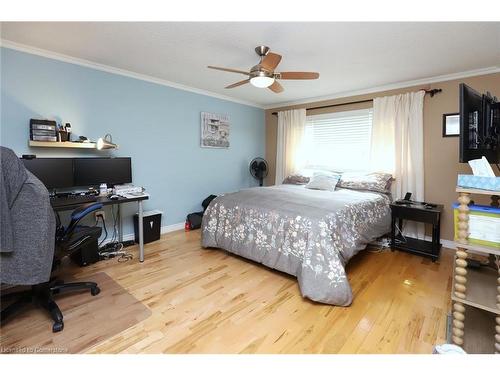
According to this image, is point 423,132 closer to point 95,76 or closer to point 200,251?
point 200,251

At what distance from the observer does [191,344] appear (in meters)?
1.56

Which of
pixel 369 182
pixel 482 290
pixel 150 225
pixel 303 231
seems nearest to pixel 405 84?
pixel 369 182

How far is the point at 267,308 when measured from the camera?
6.40 feet

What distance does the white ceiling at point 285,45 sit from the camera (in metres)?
2.04

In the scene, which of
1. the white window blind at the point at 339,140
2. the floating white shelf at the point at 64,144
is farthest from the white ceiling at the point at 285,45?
the floating white shelf at the point at 64,144

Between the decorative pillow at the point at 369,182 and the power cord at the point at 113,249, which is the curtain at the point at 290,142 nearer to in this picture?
the decorative pillow at the point at 369,182

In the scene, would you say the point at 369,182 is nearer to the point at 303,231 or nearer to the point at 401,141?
the point at 401,141

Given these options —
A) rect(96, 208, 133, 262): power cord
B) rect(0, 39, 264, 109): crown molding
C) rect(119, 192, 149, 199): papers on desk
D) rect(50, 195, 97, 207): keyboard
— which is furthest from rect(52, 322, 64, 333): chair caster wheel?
rect(0, 39, 264, 109): crown molding

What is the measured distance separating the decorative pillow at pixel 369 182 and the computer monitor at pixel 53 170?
11.2ft

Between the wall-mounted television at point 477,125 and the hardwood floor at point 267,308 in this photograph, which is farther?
the hardwood floor at point 267,308

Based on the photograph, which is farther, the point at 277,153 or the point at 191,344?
the point at 277,153

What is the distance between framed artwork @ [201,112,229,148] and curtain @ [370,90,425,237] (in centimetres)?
239
